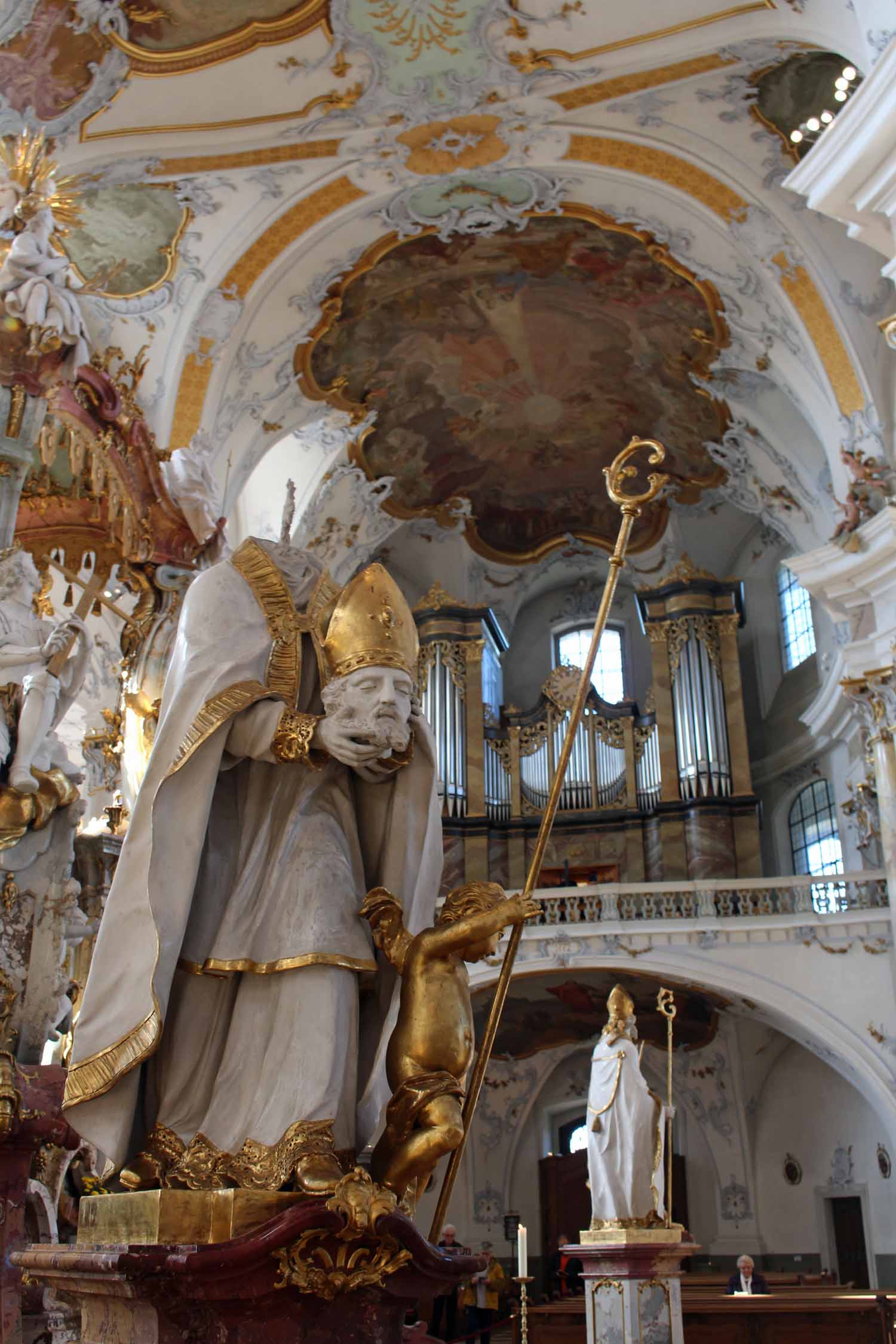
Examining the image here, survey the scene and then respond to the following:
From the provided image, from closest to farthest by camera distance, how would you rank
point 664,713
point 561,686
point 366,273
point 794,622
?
point 366,273, point 664,713, point 561,686, point 794,622

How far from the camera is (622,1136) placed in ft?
30.0

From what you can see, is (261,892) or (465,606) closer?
(261,892)

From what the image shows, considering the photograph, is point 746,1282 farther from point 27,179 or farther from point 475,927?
point 27,179

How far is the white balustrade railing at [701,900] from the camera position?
1300 cm

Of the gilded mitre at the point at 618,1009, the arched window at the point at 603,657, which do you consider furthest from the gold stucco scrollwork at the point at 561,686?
the gilded mitre at the point at 618,1009

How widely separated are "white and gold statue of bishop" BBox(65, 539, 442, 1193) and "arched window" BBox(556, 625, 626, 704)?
15.9 m

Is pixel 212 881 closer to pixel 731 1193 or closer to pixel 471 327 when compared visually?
pixel 471 327

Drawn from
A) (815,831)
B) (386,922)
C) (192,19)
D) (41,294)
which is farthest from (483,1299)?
(192,19)

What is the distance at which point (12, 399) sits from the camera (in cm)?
725

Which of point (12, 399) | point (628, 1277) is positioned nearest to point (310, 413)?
point (12, 399)

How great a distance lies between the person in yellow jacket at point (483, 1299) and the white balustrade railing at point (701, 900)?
11.7 feet

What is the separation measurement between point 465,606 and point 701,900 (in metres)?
6.32

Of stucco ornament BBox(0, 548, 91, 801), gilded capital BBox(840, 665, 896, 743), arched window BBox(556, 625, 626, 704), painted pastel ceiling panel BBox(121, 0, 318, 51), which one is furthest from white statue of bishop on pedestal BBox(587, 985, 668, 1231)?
arched window BBox(556, 625, 626, 704)

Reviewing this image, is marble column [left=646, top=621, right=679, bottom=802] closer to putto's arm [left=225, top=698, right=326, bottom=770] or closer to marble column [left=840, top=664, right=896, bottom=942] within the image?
marble column [left=840, top=664, right=896, bottom=942]
